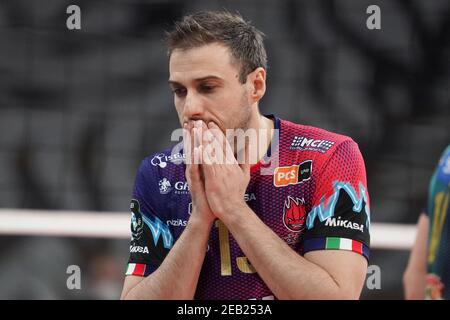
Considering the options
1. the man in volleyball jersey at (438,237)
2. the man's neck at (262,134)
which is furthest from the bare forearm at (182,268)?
the man in volleyball jersey at (438,237)

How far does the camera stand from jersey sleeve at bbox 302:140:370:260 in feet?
11.4

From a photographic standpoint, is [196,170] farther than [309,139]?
No

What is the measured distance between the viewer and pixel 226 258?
12.1ft

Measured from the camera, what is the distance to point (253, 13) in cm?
812

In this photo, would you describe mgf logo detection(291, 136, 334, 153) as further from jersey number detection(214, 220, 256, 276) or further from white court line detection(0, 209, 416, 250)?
white court line detection(0, 209, 416, 250)

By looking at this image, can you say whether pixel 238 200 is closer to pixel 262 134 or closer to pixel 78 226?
pixel 262 134

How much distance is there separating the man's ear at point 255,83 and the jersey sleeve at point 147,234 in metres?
0.63

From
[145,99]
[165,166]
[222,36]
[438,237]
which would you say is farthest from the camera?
[145,99]

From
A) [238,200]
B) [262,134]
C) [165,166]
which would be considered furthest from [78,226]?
[238,200]

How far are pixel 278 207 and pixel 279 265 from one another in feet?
1.37

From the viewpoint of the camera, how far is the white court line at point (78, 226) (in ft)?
25.5

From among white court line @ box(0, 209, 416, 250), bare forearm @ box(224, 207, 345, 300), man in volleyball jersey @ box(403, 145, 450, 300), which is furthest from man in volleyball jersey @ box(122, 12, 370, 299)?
white court line @ box(0, 209, 416, 250)
